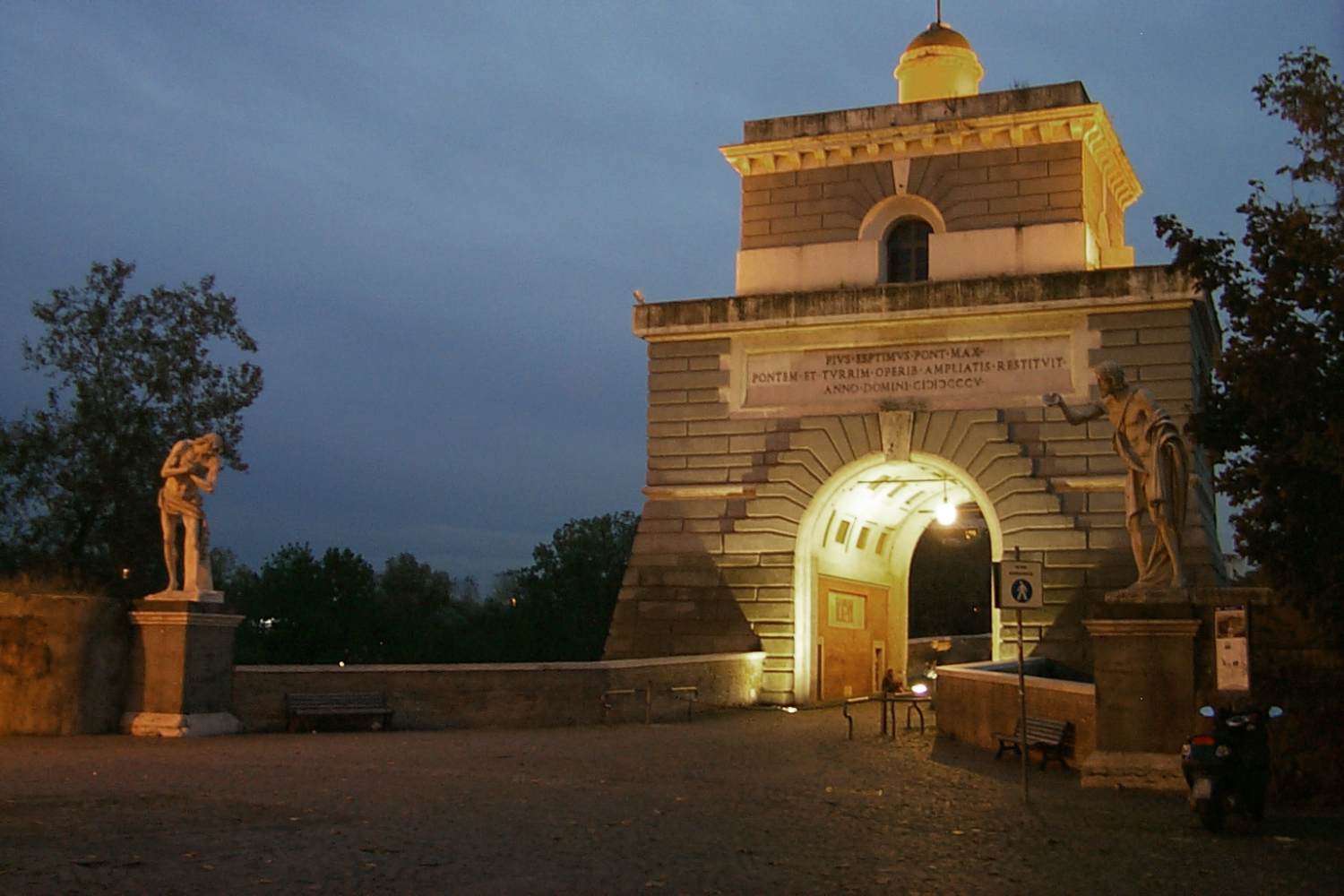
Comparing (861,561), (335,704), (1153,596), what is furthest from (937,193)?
(1153,596)

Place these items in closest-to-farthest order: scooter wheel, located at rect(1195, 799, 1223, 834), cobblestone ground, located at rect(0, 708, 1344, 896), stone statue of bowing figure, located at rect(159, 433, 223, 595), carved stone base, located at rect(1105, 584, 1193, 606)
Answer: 1. cobblestone ground, located at rect(0, 708, 1344, 896)
2. scooter wheel, located at rect(1195, 799, 1223, 834)
3. carved stone base, located at rect(1105, 584, 1193, 606)
4. stone statue of bowing figure, located at rect(159, 433, 223, 595)

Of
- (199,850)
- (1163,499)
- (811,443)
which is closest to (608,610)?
(811,443)

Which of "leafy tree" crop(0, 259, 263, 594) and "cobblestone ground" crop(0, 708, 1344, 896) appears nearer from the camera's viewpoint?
"cobblestone ground" crop(0, 708, 1344, 896)

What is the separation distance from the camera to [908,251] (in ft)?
95.3

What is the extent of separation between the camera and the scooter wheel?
A: 11.2 metres

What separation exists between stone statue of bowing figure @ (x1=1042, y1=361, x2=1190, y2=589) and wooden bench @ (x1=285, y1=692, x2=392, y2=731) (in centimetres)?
979

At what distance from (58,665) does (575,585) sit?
2633 cm

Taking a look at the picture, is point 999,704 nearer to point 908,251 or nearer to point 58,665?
point 58,665

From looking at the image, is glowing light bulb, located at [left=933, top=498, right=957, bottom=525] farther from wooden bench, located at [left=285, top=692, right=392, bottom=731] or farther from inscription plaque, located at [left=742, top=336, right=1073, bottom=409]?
wooden bench, located at [left=285, top=692, right=392, bottom=731]

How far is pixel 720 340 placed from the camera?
93.9ft

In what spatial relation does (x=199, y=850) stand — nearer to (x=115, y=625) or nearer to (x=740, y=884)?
(x=740, y=884)

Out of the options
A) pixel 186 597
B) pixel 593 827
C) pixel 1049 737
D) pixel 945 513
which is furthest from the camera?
pixel 945 513

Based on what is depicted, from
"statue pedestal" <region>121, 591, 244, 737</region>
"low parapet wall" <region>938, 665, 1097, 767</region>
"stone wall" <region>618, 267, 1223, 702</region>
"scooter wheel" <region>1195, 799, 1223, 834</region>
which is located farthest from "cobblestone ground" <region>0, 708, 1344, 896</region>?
"stone wall" <region>618, 267, 1223, 702</region>

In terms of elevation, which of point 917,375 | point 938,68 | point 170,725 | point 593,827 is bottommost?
point 593,827
